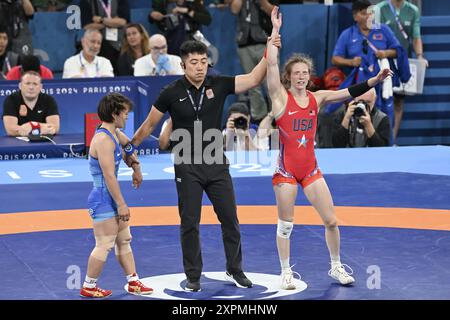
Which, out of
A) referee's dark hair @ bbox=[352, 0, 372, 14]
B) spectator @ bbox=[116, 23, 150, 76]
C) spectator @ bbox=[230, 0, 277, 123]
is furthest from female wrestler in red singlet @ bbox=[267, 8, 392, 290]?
spectator @ bbox=[230, 0, 277, 123]

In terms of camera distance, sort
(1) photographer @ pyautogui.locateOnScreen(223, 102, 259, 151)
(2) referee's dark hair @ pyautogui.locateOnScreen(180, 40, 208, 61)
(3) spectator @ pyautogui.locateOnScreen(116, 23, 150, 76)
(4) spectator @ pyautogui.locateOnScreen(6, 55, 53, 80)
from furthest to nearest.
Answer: (3) spectator @ pyautogui.locateOnScreen(116, 23, 150, 76)
(4) spectator @ pyautogui.locateOnScreen(6, 55, 53, 80)
(1) photographer @ pyautogui.locateOnScreen(223, 102, 259, 151)
(2) referee's dark hair @ pyautogui.locateOnScreen(180, 40, 208, 61)

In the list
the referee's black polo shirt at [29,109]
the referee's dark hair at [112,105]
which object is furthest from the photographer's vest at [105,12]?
the referee's dark hair at [112,105]

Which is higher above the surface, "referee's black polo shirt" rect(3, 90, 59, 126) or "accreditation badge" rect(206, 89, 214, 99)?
"accreditation badge" rect(206, 89, 214, 99)

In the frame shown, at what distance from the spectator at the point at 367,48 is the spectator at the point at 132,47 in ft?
9.01

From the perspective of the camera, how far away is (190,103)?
25.2ft

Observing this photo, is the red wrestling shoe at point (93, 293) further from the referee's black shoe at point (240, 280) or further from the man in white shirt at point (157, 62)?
the man in white shirt at point (157, 62)

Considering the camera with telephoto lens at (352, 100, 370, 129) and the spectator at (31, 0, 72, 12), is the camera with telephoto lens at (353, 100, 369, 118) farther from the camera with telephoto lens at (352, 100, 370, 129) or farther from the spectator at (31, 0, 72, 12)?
the spectator at (31, 0, 72, 12)

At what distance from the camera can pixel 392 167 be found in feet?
40.8

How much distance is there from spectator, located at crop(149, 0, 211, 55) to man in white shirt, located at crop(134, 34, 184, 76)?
82 centimetres

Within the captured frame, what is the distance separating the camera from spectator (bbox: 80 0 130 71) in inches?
577

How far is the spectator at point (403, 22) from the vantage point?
15.3 metres

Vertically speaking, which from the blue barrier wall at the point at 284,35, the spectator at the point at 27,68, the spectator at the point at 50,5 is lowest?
the spectator at the point at 27,68

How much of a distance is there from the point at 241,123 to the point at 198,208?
489 centimetres

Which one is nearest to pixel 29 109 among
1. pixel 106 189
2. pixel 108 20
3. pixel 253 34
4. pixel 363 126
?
pixel 108 20
